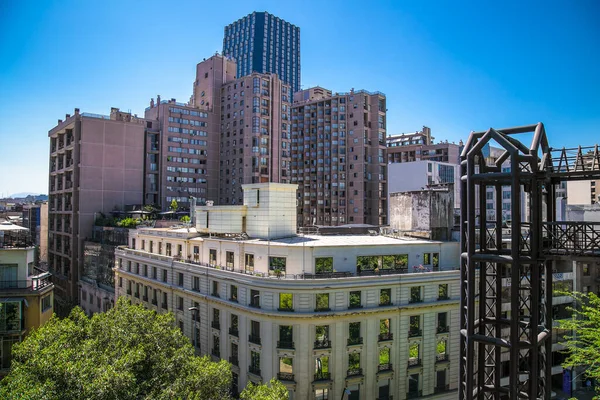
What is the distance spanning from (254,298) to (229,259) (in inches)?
280

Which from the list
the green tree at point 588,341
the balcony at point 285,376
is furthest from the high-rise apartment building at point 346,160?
the green tree at point 588,341

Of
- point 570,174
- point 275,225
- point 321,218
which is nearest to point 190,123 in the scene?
point 321,218

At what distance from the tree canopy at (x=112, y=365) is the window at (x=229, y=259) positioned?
11315 millimetres

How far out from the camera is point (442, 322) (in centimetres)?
Result: 4022

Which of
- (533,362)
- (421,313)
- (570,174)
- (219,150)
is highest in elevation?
(219,150)

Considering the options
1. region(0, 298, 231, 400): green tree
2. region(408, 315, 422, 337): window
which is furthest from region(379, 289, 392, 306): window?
region(0, 298, 231, 400): green tree

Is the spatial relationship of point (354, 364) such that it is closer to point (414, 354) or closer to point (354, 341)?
point (354, 341)

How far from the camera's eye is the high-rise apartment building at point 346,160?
10894cm

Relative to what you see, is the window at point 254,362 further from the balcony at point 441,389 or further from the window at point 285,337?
the balcony at point 441,389

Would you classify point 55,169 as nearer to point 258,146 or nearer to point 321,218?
point 258,146

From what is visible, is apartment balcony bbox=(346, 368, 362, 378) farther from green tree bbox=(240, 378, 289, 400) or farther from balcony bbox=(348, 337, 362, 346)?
green tree bbox=(240, 378, 289, 400)

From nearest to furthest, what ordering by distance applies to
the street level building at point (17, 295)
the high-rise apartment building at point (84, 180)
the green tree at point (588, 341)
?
the green tree at point (588, 341) < the street level building at point (17, 295) < the high-rise apartment building at point (84, 180)

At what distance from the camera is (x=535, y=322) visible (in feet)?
51.6

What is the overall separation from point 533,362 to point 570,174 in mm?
7299
